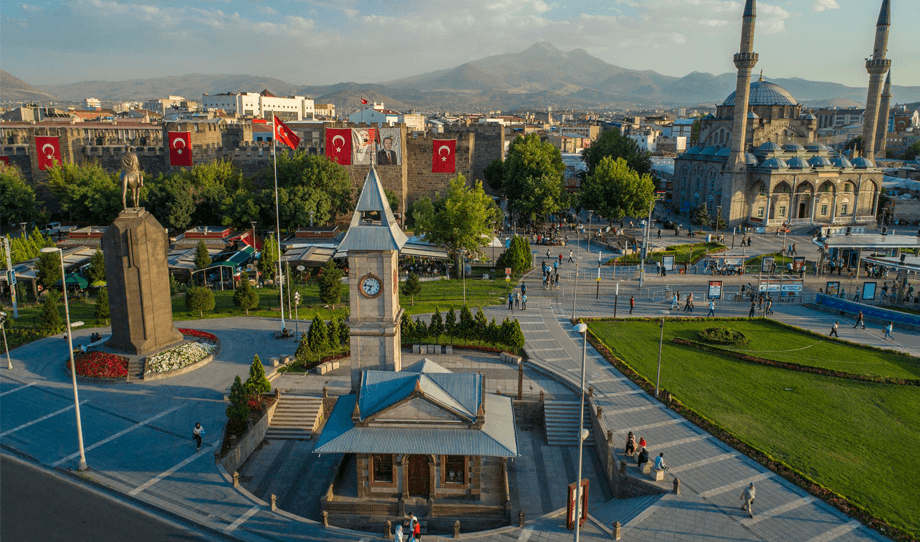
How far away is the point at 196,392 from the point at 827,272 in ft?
132

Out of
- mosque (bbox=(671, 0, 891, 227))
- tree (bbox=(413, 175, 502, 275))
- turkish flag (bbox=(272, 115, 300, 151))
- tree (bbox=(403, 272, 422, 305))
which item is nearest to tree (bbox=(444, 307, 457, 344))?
tree (bbox=(403, 272, 422, 305))

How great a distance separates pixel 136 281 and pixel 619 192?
39.9 meters

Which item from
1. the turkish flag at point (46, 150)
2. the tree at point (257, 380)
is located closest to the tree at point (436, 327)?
the tree at point (257, 380)

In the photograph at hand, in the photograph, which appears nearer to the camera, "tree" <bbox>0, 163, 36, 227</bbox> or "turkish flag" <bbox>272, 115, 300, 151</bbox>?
"turkish flag" <bbox>272, 115, 300, 151</bbox>

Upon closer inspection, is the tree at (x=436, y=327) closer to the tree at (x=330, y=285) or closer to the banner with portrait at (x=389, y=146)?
the tree at (x=330, y=285)

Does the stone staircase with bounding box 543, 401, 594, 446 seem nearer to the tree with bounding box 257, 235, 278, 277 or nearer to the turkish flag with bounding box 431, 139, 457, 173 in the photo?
the tree with bounding box 257, 235, 278, 277

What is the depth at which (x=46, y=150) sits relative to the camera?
195 feet

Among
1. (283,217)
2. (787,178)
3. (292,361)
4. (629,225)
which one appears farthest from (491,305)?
(787,178)

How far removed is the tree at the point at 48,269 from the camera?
119ft

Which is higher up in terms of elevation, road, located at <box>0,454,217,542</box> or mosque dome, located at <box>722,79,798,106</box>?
mosque dome, located at <box>722,79,798,106</box>

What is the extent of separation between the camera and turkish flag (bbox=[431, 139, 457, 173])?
5984 cm

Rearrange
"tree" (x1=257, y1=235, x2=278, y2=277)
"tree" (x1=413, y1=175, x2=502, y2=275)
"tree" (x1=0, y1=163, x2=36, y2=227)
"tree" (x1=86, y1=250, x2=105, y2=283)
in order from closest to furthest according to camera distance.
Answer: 1. "tree" (x1=86, y1=250, x2=105, y2=283)
2. "tree" (x1=257, y1=235, x2=278, y2=277)
3. "tree" (x1=413, y1=175, x2=502, y2=275)
4. "tree" (x1=0, y1=163, x2=36, y2=227)

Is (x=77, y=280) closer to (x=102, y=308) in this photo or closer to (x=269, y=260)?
(x=102, y=308)

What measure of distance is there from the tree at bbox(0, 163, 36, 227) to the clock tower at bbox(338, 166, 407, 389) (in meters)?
43.8
